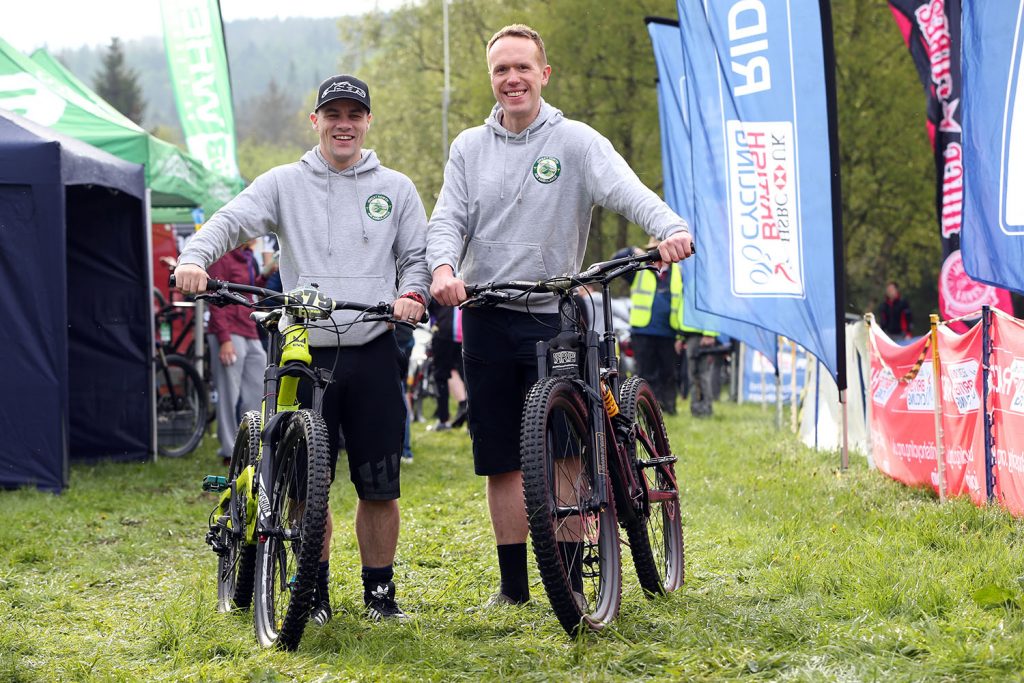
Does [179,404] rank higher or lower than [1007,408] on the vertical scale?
higher

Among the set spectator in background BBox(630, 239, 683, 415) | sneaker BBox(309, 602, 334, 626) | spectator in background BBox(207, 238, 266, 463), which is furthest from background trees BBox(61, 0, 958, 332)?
sneaker BBox(309, 602, 334, 626)

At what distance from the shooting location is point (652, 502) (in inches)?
194

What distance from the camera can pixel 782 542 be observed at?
6.03 metres

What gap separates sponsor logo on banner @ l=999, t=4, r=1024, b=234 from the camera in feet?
18.3

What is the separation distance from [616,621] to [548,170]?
65.8 inches

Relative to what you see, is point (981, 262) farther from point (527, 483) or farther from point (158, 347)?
point (158, 347)

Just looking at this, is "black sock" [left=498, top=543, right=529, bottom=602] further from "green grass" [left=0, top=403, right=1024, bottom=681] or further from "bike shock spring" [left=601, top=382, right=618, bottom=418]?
"bike shock spring" [left=601, top=382, right=618, bottom=418]

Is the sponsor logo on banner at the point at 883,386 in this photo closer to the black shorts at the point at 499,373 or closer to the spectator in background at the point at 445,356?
the black shorts at the point at 499,373

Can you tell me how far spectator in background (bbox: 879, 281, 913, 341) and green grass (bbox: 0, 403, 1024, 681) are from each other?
17.6m

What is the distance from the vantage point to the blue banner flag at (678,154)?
10.7m

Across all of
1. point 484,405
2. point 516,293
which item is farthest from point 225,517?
point 516,293

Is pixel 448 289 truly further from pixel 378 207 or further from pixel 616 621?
pixel 616 621

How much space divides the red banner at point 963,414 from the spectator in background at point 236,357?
5394 millimetres

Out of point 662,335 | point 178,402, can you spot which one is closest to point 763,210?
point 178,402
